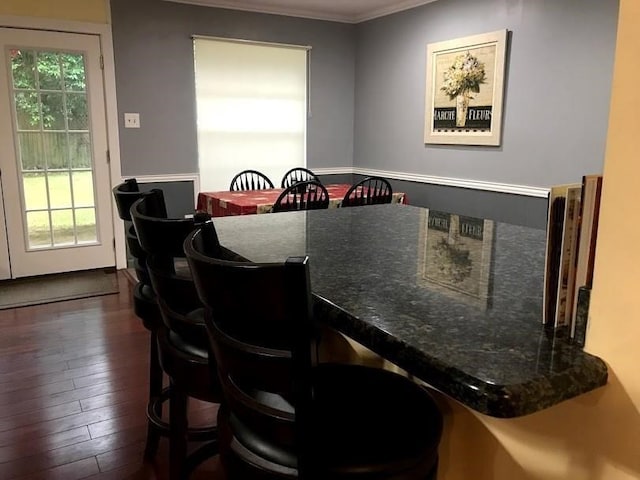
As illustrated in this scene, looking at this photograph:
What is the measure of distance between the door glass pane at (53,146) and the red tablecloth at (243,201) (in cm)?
104

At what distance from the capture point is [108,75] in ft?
14.3

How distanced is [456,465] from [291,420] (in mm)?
441

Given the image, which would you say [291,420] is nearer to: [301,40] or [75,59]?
[75,59]

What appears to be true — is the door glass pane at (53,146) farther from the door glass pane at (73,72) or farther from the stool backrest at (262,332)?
the stool backrest at (262,332)

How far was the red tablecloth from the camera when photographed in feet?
12.0

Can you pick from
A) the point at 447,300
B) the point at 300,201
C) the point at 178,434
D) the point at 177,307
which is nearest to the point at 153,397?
the point at 178,434

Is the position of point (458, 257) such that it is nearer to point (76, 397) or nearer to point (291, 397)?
point (291, 397)

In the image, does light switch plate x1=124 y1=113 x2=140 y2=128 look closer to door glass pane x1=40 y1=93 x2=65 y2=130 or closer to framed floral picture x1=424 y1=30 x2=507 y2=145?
door glass pane x1=40 y1=93 x2=65 y2=130

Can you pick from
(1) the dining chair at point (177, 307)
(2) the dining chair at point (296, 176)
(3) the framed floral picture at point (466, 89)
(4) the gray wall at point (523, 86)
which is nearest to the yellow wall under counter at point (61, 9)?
(2) the dining chair at point (296, 176)

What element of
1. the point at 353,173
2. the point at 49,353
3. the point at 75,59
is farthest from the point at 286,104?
the point at 49,353

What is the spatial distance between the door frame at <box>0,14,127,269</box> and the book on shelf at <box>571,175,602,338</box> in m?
4.33

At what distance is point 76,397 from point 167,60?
315cm

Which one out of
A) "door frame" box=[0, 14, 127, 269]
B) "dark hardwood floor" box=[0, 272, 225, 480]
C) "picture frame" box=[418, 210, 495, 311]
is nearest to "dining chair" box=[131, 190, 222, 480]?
"picture frame" box=[418, 210, 495, 311]

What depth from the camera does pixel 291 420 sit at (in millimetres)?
814
